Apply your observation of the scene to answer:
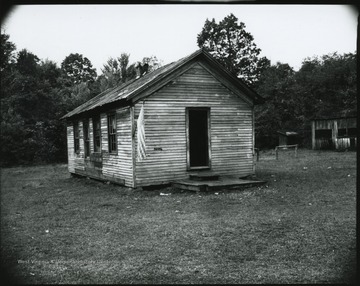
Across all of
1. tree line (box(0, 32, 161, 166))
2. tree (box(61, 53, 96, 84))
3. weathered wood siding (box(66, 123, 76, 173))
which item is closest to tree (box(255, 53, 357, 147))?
tree line (box(0, 32, 161, 166))

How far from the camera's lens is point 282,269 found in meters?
4.64

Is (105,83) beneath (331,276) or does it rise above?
above

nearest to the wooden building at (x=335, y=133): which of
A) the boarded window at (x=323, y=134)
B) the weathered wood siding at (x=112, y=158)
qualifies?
the boarded window at (x=323, y=134)

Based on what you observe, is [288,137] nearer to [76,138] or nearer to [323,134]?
[323,134]

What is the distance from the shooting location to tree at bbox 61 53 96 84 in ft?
220

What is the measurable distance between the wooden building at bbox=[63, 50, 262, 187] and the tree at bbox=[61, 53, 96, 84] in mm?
54934

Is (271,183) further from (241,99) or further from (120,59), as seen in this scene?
(120,59)

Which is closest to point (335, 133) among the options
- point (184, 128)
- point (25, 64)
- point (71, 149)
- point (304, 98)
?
point (304, 98)

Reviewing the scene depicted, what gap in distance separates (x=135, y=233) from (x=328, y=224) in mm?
4051

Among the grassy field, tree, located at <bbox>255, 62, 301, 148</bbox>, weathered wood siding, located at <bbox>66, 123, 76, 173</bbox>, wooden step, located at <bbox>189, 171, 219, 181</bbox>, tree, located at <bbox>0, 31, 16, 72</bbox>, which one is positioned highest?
tree, located at <bbox>0, 31, 16, 72</bbox>

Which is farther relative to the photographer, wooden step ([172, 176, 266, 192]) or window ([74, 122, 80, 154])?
window ([74, 122, 80, 154])

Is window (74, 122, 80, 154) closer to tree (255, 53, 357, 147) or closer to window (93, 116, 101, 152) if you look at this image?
window (93, 116, 101, 152)

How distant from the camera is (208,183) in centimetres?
1193

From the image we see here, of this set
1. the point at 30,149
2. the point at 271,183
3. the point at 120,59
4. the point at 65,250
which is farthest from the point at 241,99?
the point at 120,59
